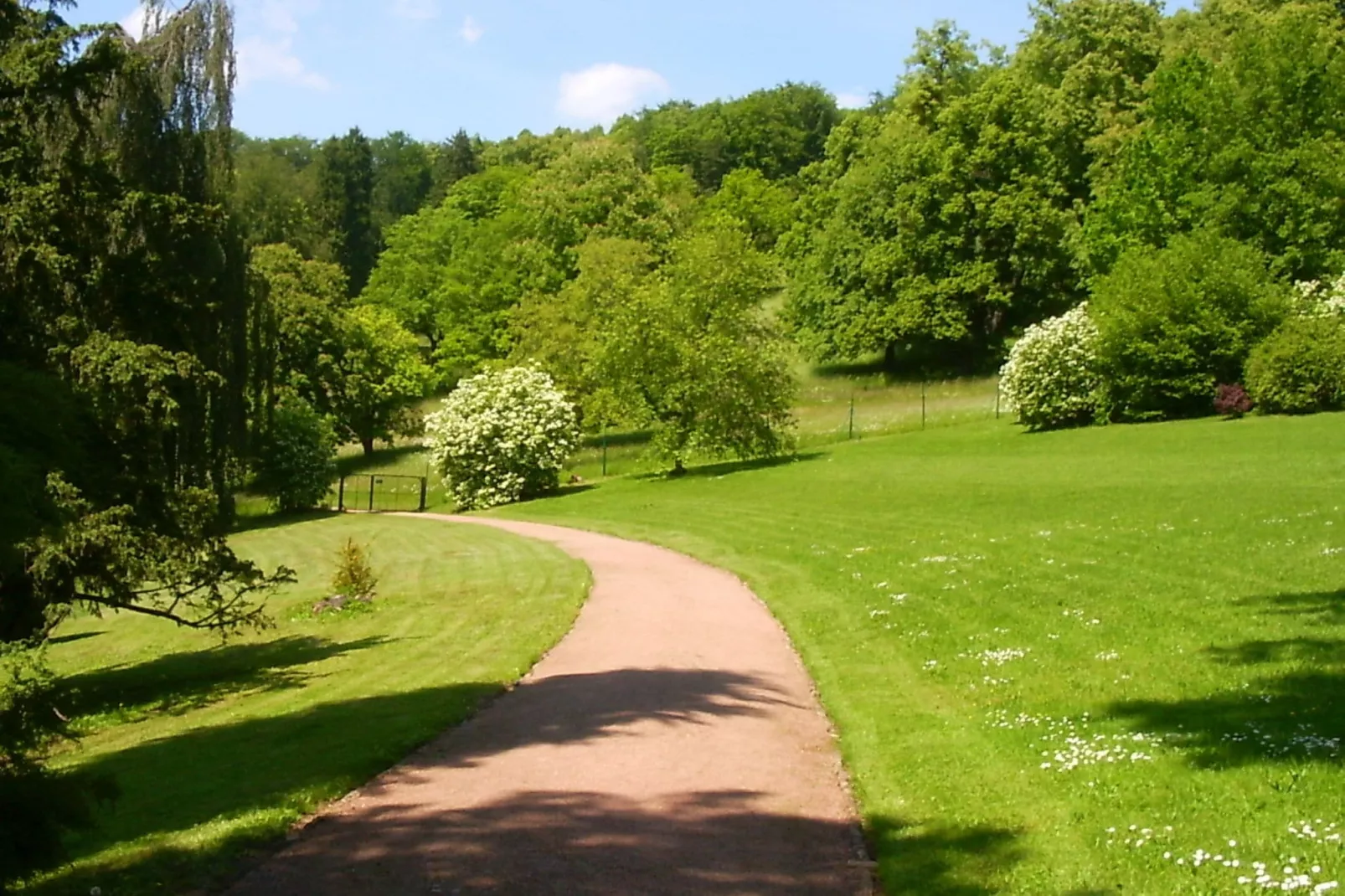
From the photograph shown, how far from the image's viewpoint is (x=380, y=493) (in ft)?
176

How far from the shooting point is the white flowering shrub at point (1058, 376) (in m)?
43.5

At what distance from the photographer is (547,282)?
228 ft

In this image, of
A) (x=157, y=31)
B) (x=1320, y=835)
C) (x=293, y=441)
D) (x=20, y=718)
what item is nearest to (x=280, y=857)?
(x=20, y=718)

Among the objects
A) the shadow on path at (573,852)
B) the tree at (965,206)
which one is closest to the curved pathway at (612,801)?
the shadow on path at (573,852)

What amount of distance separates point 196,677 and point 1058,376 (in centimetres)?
3338

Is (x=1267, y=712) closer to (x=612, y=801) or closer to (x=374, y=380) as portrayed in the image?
(x=612, y=801)

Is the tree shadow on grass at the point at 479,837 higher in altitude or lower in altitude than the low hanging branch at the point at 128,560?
lower

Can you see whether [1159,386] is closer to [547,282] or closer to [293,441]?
[293,441]

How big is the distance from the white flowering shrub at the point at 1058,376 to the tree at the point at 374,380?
105 feet

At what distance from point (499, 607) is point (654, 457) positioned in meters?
25.1

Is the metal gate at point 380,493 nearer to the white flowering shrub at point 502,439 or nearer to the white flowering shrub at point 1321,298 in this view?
the white flowering shrub at point 502,439

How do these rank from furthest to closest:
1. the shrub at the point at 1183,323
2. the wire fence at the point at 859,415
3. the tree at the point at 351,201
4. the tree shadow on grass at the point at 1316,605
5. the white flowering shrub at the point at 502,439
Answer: the tree at the point at 351,201
the wire fence at the point at 859,415
the white flowering shrub at the point at 502,439
the shrub at the point at 1183,323
the tree shadow on grass at the point at 1316,605

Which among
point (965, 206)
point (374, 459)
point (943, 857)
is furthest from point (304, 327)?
point (943, 857)

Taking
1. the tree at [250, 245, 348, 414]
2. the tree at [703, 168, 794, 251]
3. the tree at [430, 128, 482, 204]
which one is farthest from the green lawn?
the tree at [430, 128, 482, 204]
